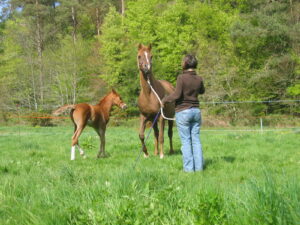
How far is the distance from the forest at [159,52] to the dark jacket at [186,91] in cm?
2448

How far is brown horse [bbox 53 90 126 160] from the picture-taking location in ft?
29.2

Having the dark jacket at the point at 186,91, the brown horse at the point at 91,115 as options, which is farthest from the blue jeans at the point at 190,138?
the brown horse at the point at 91,115

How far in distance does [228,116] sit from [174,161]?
25239 millimetres

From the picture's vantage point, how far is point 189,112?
21.4 feet

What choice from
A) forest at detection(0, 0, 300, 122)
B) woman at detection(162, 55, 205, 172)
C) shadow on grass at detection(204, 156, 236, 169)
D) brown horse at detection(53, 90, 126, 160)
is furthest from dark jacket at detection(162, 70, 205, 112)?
forest at detection(0, 0, 300, 122)

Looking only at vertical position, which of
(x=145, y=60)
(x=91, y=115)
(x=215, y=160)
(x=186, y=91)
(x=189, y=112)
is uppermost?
(x=145, y=60)

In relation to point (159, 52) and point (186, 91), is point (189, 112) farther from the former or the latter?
point (159, 52)

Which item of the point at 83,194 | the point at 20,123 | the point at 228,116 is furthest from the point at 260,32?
the point at 83,194

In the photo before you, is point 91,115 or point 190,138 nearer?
point 190,138

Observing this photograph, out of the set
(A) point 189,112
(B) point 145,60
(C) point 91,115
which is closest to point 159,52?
(C) point 91,115

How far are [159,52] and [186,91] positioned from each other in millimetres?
40896

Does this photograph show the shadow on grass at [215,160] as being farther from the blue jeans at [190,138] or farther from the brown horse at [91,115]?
the brown horse at [91,115]

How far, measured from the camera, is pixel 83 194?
3549 millimetres

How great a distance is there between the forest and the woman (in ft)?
80.3
